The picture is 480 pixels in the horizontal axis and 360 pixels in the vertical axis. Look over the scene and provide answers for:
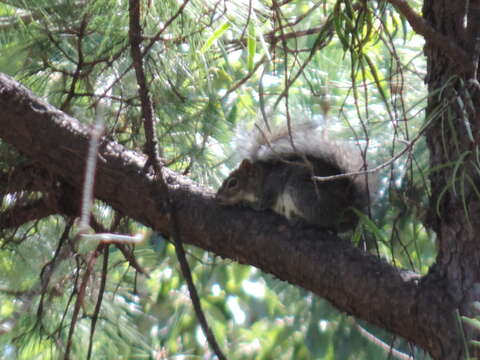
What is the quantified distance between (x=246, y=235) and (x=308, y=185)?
0.51 m

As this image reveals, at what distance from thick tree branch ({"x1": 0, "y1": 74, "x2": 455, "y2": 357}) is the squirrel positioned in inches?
5.3

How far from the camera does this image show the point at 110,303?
6.56ft

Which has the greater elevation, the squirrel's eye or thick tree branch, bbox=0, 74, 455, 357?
the squirrel's eye

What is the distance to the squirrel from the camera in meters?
1.78

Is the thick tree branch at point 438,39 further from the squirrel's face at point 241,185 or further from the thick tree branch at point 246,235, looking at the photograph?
the squirrel's face at point 241,185

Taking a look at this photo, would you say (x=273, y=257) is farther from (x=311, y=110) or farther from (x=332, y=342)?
(x=332, y=342)

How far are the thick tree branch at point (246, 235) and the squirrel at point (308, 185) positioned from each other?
0.14 metres

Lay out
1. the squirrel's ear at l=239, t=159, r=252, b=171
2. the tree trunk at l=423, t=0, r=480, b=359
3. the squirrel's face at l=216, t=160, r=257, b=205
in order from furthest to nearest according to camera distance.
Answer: the squirrel's ear at l=239, t=159, r=252, b=171
the squirrel's face at l=216, t=160, r=257, b=205
the tree trunk at l=423, t=0, r=480, b=359

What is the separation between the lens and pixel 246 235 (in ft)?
4.63

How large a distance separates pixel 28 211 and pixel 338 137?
85 cm

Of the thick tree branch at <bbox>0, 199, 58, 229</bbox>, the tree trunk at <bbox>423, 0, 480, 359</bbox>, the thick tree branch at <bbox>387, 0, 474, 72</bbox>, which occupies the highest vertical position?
the thick tree branch at <bbox>387, 0, 474, 72</bbox>

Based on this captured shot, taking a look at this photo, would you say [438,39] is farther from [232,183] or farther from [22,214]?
[22,214]

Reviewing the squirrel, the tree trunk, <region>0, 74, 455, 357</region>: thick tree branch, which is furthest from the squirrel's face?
the tree trunk

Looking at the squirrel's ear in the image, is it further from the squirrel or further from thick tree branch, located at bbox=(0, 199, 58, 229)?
thick tree branch, located at bbox=(0, 199, 58, 229)
